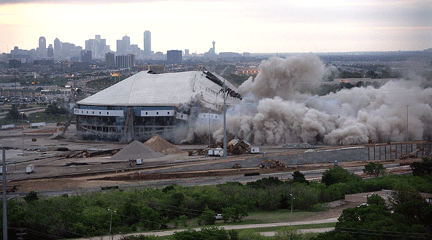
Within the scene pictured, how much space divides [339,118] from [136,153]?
31.3 metres

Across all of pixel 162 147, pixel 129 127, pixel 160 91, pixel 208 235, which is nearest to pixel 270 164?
pixel 162 147

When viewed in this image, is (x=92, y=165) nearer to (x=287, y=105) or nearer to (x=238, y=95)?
(x=287, y=105)

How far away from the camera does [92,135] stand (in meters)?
90.4

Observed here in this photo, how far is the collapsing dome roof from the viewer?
9125cm

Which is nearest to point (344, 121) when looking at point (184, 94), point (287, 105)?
point (287, 105)

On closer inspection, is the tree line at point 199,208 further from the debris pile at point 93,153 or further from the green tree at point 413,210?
the debris pile at point 93,153

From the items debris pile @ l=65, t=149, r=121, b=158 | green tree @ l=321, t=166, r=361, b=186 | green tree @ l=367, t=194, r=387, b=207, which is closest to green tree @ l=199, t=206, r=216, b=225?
green tree @ l=367, t=194, r=387, b=207

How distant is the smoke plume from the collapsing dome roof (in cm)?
869

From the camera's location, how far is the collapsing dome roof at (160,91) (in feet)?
299

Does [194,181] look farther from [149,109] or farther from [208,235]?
[149,109]

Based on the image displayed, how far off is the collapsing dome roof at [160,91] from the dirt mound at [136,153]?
1881cm

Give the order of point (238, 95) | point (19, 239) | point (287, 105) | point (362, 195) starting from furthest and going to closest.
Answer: point (238, 95) < point (287, 105) < point (362, 195) < point (19, 239)

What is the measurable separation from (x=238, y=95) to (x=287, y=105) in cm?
1869

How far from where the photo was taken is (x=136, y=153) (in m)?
70.1
